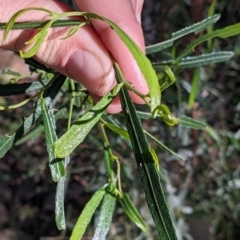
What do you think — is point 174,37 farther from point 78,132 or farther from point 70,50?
point 78,132

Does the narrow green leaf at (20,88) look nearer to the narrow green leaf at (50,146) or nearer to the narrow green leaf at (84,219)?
the narrow green leaf at (50,146)

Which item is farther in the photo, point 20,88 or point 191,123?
point 191,123

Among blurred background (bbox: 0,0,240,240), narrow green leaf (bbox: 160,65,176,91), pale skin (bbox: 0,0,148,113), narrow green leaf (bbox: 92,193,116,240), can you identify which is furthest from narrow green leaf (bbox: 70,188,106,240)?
blurred background (bbox: 0,0,240,240)

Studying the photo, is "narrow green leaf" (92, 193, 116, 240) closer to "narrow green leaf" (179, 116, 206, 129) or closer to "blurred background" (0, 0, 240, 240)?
"narrow green leaf" (179, 116, 206, 129)

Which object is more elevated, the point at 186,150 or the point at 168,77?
the point at 168,77

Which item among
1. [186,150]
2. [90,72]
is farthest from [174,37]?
[186,150]

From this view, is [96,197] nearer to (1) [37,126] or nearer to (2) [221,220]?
(1) [37,126]

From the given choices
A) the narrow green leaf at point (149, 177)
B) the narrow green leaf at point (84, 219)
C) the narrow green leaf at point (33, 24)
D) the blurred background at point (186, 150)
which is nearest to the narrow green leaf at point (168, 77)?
the narrow green leaf at point (149, 177)
